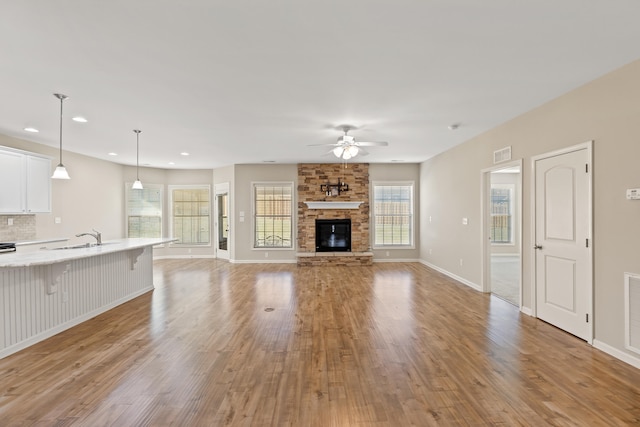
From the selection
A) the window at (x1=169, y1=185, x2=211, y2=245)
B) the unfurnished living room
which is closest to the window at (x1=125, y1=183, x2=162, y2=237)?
the window at (x1=169, y1=185, x2=211, y2=245)

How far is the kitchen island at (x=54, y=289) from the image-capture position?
2.96 m

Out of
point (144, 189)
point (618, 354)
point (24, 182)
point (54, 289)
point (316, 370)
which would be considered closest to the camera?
point (316, 370)

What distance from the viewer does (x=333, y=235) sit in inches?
325

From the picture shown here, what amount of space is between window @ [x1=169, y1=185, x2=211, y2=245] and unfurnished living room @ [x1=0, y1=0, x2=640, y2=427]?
2958 mm

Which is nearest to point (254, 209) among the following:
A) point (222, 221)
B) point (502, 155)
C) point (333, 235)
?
point (222, 221)

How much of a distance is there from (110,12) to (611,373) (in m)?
4.76

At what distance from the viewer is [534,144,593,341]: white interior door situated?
10.6 feet

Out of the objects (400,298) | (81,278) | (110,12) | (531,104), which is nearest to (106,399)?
(81,278)

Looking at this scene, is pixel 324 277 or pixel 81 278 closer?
pixel 81 278

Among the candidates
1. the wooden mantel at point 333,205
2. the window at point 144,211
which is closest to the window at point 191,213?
the window at point 144,211

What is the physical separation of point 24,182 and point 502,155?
7.84 metres

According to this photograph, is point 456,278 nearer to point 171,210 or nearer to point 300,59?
point 300,59

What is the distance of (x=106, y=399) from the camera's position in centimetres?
223

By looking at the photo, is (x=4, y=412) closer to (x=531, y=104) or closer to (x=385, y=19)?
(x=385, y=19)
